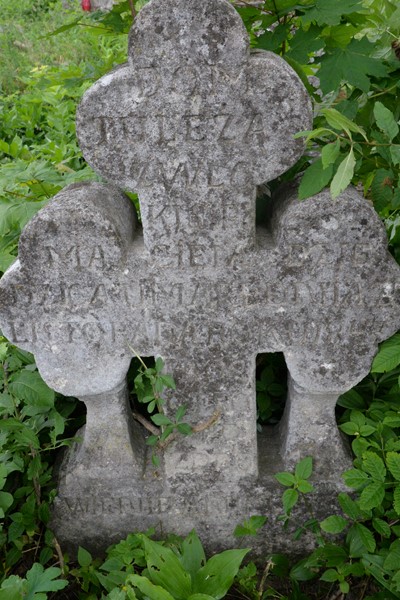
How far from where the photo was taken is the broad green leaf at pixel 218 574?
189 cm

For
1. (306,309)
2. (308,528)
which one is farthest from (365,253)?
(308,528)

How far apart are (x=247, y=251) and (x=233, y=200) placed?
0.17 metres

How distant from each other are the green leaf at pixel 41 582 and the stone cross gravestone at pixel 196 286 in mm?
464

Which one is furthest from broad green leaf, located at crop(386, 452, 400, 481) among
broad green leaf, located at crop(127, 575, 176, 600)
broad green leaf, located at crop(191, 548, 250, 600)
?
broad green leaf, located at crop(127, 575, 176, 600)

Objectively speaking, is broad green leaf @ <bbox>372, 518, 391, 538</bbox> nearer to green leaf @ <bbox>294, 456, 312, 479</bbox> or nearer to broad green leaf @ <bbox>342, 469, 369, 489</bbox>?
broad green leaf @ <bbox>342, 469, 369, 489</bbox>

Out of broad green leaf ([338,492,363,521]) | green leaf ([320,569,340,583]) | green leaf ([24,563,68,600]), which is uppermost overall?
green leaf ([24,563,68,600])

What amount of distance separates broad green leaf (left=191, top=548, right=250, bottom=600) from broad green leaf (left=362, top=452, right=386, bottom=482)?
464 mm

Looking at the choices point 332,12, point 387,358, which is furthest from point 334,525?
point 332,12

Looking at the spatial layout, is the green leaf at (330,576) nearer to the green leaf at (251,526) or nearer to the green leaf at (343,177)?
the green leaf at (251,526)

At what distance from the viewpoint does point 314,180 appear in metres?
1.84

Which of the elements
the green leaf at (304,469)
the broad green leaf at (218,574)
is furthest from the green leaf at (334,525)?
the broad green leaf at (218,574)

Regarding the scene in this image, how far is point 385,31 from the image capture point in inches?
80.1

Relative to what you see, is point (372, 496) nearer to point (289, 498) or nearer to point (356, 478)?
point (356, 478)

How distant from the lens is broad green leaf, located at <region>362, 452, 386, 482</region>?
2064 mm
